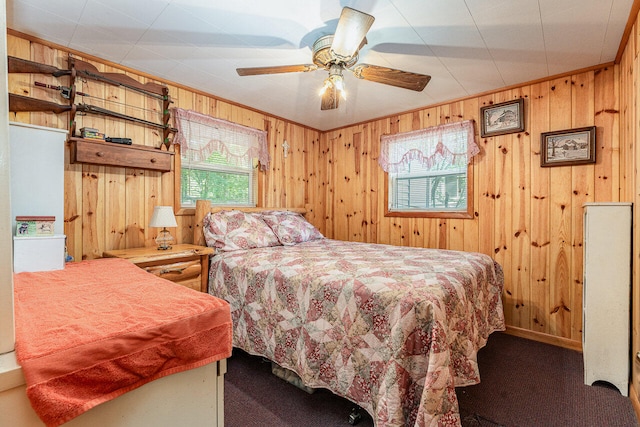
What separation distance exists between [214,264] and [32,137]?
4.69ft

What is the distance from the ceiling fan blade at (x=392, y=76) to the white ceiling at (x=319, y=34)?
0.24 meters

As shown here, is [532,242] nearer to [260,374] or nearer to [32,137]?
Result: [260,374]

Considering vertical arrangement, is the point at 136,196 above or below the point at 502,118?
below

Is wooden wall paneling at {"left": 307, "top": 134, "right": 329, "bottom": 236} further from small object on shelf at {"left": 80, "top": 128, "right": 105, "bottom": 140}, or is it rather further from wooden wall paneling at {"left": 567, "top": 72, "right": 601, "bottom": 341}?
wooden wall paneling at {"left": 567, "top": 72, "right": 601, "bottom": 341}

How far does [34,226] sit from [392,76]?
236 centimetres

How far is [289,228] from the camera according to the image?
10.5 feet

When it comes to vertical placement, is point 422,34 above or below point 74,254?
above

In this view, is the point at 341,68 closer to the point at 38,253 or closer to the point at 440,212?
the point at 440,212

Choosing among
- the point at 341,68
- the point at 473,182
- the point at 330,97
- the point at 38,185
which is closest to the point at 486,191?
the point at 473,182

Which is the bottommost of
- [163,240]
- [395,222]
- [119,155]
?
[163,240]

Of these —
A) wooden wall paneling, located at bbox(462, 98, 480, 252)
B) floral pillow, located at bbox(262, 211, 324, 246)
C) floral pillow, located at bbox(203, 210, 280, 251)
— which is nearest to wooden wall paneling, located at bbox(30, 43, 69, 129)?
floral pillow, located at bbox(203, 210, 280, 251)

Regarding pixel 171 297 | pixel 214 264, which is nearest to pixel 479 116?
pixel 214 264

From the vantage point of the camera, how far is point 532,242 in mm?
2723

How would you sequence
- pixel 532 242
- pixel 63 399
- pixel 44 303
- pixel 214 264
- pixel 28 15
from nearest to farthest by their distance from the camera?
pixel 63 399 < pixel 44 303 < pixel 28 15 < pixel 214 264 < pixel 532 242
